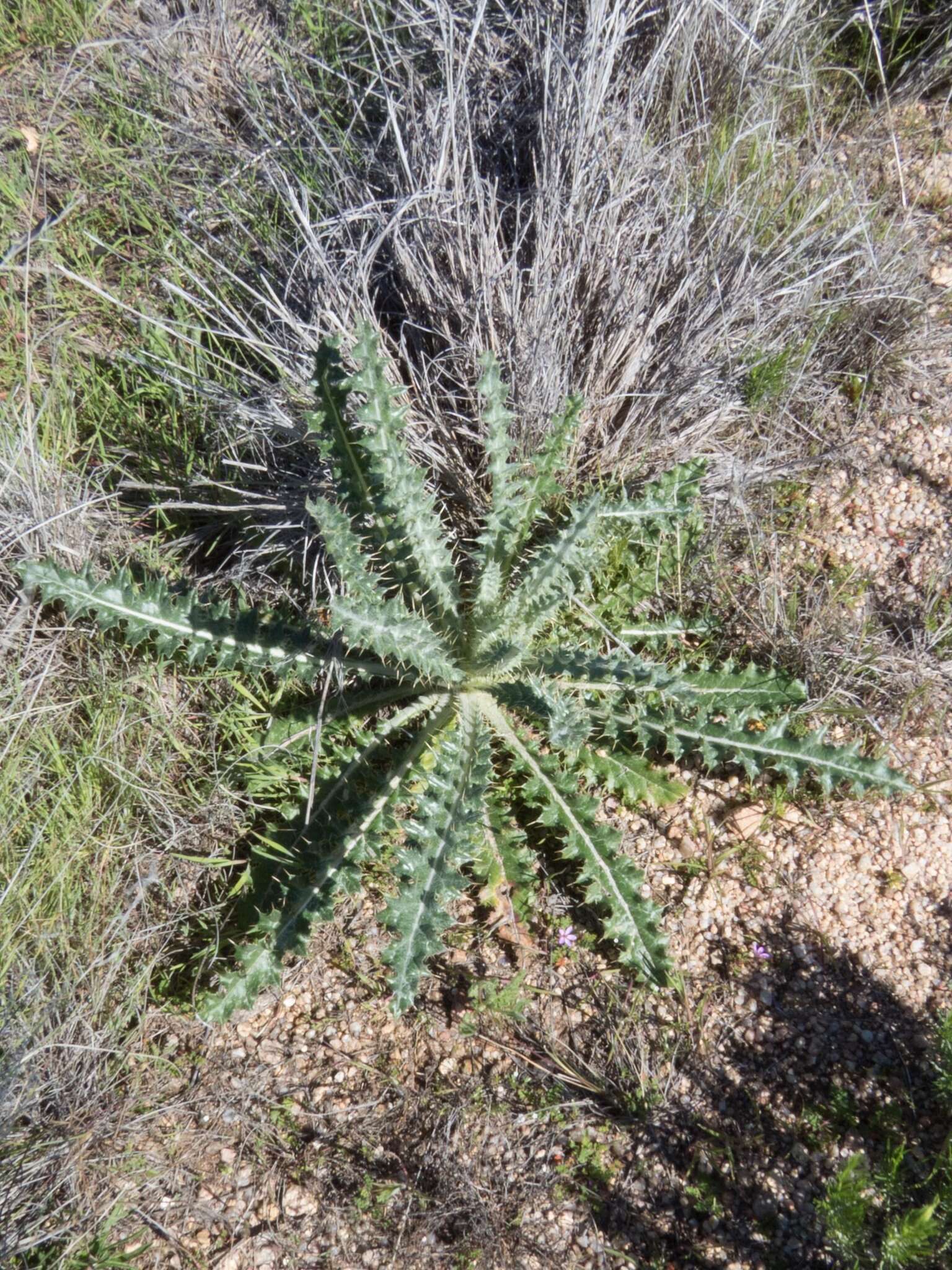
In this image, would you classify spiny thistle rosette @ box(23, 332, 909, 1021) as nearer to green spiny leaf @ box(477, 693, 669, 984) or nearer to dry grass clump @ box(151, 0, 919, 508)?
green spiny leaf @ box(477, 693, 669, 984)

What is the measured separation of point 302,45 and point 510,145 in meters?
1.05

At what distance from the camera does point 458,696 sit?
2.57m

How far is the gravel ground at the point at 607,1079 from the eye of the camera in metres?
1.97

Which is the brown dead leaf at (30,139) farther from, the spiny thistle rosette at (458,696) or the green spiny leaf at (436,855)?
the green spiny leaf at (436,855)

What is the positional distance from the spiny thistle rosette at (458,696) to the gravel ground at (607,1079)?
159 mm

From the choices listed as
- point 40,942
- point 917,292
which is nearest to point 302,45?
point 917,292

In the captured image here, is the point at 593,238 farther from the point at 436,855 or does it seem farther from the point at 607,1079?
the point at 607,1079

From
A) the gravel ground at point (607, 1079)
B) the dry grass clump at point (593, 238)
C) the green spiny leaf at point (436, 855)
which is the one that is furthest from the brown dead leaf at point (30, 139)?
the gravel ground at point (607, 1079)

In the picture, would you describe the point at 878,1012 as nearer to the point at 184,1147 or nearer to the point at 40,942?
the point at 184,1147

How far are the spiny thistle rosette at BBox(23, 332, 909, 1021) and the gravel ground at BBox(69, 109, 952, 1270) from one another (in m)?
0.16

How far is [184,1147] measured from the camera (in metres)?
2.08

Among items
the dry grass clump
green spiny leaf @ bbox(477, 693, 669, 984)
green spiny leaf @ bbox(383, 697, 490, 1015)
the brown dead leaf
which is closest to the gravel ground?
green spiny leaf @ bbox(477, 693, 669, 984)

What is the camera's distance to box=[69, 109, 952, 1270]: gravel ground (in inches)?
77.5

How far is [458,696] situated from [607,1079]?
103 cm
